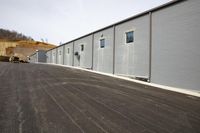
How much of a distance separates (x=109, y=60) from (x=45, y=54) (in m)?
44.7

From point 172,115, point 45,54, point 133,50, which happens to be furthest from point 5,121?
point 45,54

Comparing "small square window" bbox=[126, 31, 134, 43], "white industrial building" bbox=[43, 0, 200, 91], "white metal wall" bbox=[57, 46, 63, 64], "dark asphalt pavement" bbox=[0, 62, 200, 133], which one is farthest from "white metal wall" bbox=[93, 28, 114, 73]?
"white metal wall" bbox=[57, 46, 63, 64]

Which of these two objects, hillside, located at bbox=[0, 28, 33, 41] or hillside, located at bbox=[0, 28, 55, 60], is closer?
hillside, located at bbox=[0, 28, 55, 60]

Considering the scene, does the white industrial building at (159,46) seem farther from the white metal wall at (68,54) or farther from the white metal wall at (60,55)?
the white metal wall at (60,55)

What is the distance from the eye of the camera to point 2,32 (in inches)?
5586

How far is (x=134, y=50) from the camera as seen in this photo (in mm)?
17438

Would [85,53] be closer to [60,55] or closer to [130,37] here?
[130,37]

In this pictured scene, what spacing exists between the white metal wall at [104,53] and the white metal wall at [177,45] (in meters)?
6.69

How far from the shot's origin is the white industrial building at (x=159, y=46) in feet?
40.2

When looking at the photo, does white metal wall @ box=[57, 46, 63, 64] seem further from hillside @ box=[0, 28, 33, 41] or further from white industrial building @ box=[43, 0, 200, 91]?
hillside @ box=[0, 28, 33, 41]

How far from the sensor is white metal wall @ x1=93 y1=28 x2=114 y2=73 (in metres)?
21.3

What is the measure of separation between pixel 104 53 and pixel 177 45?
34.3 ft

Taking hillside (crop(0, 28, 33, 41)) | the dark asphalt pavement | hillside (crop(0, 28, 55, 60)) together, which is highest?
hillside (crop(0, 28, 33, 41))

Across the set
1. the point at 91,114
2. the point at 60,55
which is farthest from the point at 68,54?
the point at 91,114
